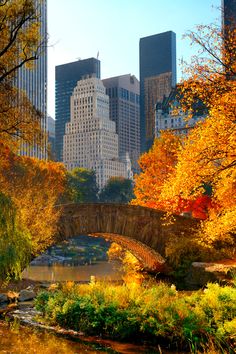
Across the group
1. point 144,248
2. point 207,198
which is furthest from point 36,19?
point 207,198

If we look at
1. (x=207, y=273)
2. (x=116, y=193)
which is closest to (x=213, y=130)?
(x=207, y=273)

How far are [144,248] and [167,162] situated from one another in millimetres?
16169

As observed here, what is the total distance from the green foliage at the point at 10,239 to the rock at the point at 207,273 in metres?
10.9

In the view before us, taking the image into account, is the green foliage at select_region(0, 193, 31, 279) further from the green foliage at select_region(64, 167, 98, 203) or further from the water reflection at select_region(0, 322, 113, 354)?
the green foliage at select_region(64, 167, 98, 203)

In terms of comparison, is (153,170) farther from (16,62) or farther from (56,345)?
(56,345)

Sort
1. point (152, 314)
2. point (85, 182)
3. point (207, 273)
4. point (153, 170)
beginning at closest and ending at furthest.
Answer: point (152, 314) → point (207, 273) → point (153, 170) → point (85, 182)

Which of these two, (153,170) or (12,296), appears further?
(153,170)

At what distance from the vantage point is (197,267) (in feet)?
112

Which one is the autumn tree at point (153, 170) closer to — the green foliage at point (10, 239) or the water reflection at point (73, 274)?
the water reflection at point (73, 274)

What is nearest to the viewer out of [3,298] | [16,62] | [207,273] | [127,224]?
[16,62]

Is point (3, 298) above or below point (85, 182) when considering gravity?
below

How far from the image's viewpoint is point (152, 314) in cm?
1880

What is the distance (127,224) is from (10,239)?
17.2 metres

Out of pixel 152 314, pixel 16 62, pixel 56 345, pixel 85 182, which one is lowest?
pixel 56 345
